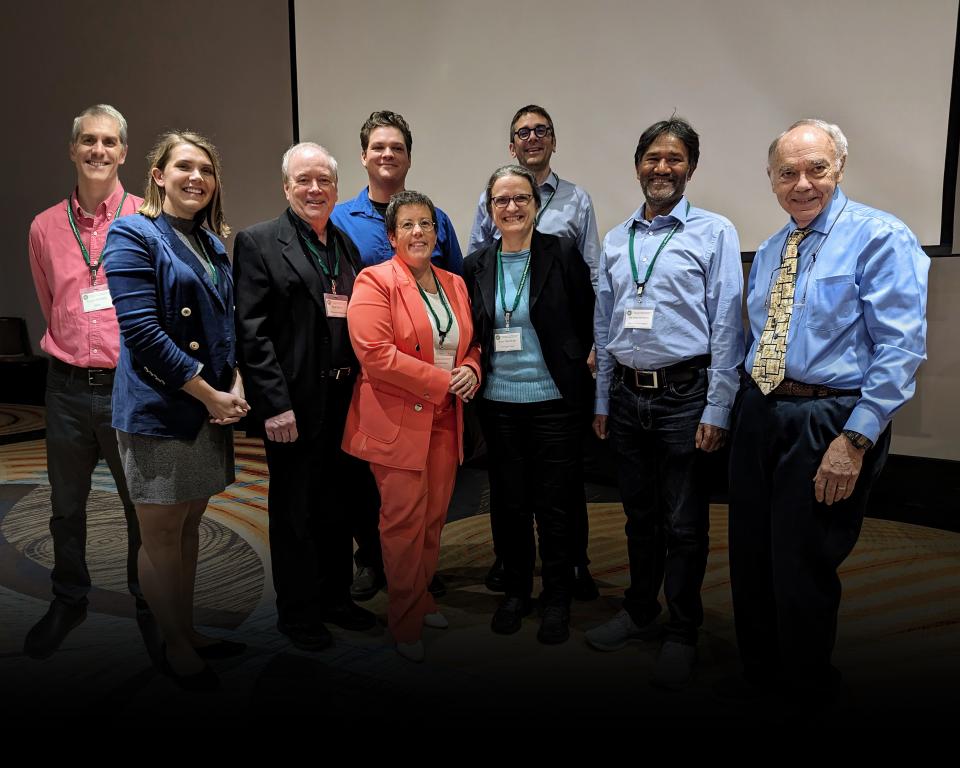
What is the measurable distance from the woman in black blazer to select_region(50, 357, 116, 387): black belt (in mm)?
1258

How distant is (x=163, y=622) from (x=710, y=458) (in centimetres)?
174

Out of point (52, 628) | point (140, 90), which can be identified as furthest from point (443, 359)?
point (140, 90)

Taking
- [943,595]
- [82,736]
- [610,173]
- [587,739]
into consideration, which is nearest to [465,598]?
[587,739]

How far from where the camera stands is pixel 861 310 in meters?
1.74

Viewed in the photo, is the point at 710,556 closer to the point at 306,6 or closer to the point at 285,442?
the point at 285,442

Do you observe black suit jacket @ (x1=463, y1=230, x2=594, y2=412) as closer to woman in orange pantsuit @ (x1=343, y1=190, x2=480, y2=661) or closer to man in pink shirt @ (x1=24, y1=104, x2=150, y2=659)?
woman in orange pantsuit @ (x1=343, y1=190, x2=480, y2=661)

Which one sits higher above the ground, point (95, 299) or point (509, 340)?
point (95, 299)

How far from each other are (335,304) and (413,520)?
0.75 meters

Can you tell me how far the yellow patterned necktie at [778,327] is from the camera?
1830mm

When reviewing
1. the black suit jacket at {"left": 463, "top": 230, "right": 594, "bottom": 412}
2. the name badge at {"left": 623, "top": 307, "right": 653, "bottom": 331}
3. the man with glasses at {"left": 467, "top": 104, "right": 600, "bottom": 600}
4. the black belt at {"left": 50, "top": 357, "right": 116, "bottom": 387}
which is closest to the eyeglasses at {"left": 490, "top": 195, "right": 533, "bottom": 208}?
the black suit jacket at {"left": 463, "top": 230, "right": 594, "bottom": 412}

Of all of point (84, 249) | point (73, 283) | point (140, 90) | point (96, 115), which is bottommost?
point (73, 283)

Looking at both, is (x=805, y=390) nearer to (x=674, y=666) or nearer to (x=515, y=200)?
(x=674, y=666)

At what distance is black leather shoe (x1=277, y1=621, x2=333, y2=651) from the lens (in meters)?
2.27

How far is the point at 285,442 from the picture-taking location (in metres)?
2.21
